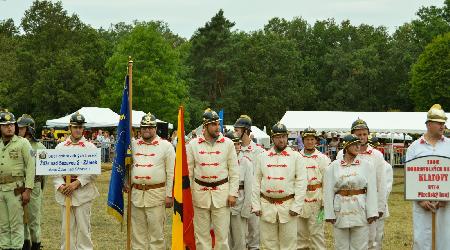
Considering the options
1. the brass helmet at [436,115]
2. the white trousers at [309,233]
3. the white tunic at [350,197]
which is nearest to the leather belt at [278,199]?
the white tunic at [350,197]

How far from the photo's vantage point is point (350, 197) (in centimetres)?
1055

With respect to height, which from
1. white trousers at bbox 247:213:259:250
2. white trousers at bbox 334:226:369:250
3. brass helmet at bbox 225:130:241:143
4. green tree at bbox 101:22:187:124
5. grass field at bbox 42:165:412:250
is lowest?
grass field at bbox 42:165:412:250

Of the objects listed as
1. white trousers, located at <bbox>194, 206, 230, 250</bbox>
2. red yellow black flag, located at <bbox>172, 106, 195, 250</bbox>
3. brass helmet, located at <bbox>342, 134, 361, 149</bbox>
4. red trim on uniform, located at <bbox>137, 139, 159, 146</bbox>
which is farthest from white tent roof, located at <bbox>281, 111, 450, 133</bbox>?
brass helmet, located at <bbox>342, 134, 361, 149</bbox>

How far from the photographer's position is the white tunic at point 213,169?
38.0ft

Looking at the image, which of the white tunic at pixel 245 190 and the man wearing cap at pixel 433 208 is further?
the white tunic at pixel 245 190

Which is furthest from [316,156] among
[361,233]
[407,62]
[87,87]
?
[407,62]

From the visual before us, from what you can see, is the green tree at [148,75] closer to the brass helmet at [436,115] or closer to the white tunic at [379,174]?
the white tunic at [379,174]

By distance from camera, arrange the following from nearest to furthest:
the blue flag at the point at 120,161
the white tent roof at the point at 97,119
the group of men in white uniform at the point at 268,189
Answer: the group of men in white uniform at the point at 268,189, the blue flag at the point at 120,161, the white tent roof at the point at 97,119

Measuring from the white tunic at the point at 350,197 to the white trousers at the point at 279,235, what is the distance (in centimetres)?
82

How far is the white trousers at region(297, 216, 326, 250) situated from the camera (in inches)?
491

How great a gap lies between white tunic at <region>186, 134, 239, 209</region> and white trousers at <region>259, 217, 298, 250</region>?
0.74 metres

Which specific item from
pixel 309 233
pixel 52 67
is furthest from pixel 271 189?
pixel 52 67

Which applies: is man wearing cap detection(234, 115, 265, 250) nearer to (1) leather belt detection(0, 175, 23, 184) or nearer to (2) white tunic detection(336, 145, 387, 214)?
(2) white tunic detection(336, 145, 387, 214)

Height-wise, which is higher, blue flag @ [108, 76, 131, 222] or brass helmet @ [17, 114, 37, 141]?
brass helmet @ [17, 114, 37, 141]
